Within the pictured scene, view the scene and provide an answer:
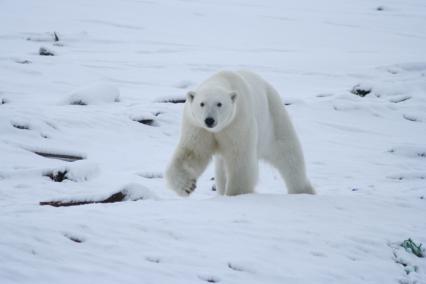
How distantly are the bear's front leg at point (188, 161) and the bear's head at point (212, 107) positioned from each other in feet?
0.53

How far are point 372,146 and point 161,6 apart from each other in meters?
19.1

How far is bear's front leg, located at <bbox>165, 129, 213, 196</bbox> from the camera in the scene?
5410 millimetres

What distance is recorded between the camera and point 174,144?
9500 millimetres

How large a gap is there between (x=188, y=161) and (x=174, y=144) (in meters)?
4.00

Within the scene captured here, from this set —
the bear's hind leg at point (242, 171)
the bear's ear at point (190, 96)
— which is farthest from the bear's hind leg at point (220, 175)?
the bear's ear at point (190, 96)

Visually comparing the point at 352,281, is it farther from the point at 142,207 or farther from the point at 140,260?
the point at 142,207

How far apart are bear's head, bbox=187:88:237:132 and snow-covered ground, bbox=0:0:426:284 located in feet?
2.16

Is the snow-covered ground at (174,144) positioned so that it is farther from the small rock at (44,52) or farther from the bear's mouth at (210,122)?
the bear's mouth at (210,122)

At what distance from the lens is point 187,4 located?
94.5 ft

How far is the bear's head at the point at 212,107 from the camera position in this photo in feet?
17.0

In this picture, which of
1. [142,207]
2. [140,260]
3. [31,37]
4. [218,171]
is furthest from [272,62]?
[140,260]

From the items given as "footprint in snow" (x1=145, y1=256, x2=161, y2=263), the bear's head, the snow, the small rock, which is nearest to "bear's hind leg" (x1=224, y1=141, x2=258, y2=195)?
the bear's head

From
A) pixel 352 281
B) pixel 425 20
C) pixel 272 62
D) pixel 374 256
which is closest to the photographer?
pixel 352 281

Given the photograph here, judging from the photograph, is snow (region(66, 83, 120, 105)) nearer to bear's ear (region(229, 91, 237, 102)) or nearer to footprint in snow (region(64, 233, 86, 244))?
bear's ear (region(229, 91, 237, 102))
